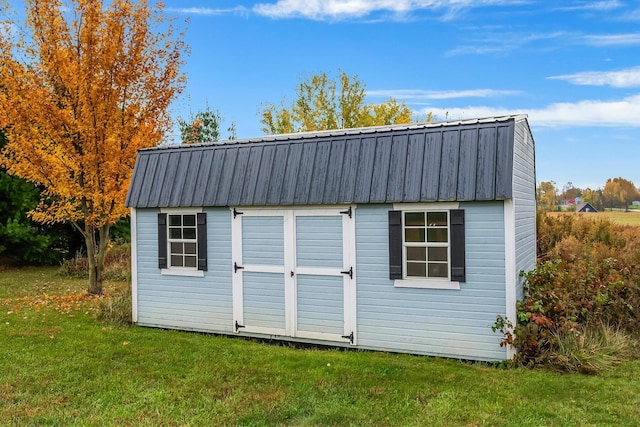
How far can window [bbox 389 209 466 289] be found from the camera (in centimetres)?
654

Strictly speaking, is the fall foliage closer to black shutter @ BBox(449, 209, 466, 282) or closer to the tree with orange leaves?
the tree with orange leaves

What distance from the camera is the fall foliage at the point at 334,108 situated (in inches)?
958

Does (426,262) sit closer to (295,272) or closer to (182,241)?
(295,272)

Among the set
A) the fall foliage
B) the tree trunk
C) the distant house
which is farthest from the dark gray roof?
the distant house

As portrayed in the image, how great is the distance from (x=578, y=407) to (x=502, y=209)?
239cm

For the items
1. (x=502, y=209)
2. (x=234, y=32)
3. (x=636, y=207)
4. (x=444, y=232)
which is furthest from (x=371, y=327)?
(x=636, y=207)

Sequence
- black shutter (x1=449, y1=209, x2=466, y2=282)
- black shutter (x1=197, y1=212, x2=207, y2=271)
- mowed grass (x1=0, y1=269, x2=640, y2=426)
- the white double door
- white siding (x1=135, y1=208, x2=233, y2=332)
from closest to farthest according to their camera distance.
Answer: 1. mowed grass (x1=0, y1=269, x2=640, y2=426)
2. black shutter (x1=449, y1=209, x2=466, y2=282)
3. the white double door
4. white siding (x1=135, y1=208, x2=233, y2=332)
5. black shutter (x1=197, y1=212, x2=207, y2=271)

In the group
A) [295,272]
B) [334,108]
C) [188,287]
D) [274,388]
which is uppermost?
[334,108]

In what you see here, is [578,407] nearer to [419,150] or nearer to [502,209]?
[502,209]

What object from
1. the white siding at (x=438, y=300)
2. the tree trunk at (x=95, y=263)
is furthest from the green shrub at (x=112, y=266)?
the white siding at (x=438, y=300)

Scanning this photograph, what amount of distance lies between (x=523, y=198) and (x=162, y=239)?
19.5 feet

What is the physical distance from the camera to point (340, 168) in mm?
7297

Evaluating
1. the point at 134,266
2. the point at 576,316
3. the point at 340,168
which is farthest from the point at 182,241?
the point at 576,316

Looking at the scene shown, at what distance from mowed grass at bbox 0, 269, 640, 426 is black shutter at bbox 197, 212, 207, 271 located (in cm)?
130
